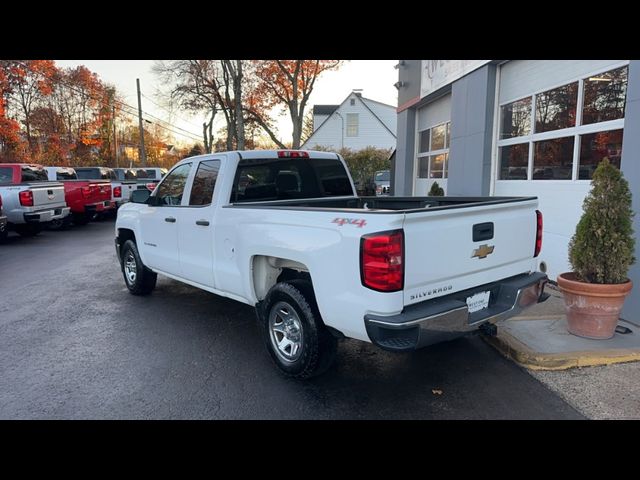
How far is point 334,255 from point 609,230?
10.2 feet

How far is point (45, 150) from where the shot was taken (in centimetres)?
3400

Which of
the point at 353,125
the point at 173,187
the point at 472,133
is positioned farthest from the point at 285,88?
the point at 173,187

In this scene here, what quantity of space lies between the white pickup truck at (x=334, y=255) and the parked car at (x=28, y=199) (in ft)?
28.2

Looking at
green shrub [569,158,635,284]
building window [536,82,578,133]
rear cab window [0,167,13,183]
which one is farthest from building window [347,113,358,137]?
green shrub [569,158,635,284]

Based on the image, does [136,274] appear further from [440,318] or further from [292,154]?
[440,318]

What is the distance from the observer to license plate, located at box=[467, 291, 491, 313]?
361cm

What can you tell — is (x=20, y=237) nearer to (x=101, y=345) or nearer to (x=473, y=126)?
(x=101, y=345)

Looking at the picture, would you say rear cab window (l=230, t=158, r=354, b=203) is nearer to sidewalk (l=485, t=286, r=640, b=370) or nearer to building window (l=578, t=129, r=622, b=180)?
sidewalk (l=485, t=286, r=640, b=370)

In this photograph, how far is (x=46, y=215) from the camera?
500 inches

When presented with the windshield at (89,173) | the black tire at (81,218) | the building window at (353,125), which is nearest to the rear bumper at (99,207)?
the black tire at (81,218)

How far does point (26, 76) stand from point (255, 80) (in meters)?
15.5

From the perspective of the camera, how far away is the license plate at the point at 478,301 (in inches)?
142

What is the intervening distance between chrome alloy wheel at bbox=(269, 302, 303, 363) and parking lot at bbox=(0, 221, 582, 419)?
0.81ft
